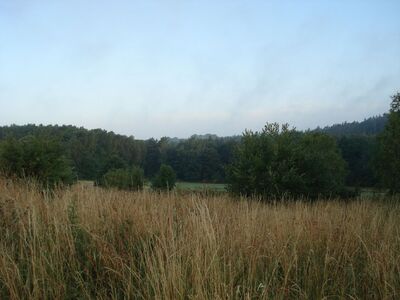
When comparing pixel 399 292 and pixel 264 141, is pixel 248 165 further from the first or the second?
pixel 399 292

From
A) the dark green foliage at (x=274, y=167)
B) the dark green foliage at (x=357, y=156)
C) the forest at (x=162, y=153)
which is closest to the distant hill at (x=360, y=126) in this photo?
the forest at (x=162, y=153)

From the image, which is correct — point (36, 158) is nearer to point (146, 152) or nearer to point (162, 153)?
point (162, 153)

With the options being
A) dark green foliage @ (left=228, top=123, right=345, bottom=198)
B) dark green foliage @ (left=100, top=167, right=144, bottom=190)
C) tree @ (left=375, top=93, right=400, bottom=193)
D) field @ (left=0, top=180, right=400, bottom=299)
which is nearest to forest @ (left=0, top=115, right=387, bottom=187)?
tree @ (left=375, top=93, right=400, bottom=193)

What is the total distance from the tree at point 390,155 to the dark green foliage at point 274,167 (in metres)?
13.2

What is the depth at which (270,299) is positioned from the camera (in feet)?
9.04

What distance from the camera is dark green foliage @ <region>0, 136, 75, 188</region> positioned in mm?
14318

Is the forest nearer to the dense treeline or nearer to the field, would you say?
the dense treeline

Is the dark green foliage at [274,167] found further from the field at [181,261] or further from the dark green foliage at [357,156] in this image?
the dark green foliage at [357,156]

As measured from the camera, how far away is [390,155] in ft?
107

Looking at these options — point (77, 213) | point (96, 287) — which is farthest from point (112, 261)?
point (77, 213)

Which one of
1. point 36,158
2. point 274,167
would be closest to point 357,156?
point 274,167

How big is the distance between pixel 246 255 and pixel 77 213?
7.44 feet

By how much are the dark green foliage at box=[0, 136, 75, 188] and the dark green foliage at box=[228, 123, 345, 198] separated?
9.21 meters

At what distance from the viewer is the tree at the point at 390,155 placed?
31.9 m
